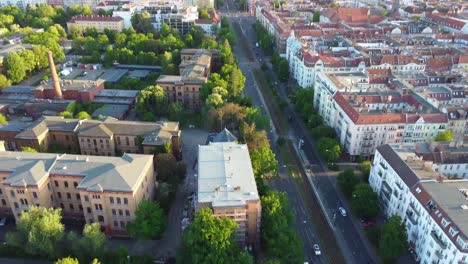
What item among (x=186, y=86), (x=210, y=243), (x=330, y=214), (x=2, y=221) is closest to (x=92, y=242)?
(x=210, y=243)

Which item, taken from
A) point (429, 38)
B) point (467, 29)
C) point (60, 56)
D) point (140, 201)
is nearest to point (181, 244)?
point (140, 201)

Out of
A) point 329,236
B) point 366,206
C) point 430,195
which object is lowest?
point 329,236

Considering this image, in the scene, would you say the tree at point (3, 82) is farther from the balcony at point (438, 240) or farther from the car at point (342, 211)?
the balcony at point (438, 240)

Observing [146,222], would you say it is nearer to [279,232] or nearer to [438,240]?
[279,232]

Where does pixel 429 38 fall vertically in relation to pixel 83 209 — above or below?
above

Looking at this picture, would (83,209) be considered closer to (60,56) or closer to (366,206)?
(366,206)

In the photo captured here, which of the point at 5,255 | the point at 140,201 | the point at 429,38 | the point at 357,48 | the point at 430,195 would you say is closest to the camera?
the point at 430,195
